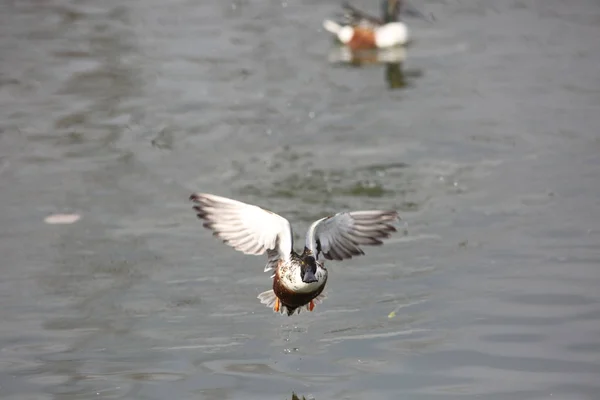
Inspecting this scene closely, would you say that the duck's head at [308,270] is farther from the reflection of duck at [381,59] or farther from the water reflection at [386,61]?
the reflection of duck at [381,59]

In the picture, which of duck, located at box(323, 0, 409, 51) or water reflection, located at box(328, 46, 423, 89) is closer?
water reflection, located at box(328, 46, 423, 89)

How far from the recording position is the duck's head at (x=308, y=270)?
5.76 meters

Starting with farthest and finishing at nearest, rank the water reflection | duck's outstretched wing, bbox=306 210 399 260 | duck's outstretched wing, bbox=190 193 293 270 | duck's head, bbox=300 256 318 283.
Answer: the water reflection
duck's outstretched wing, bbox=306 210 399 260
duck's outstretched wing, bbox=190 193 293 270
duck's head, bbox=300 256 318 283

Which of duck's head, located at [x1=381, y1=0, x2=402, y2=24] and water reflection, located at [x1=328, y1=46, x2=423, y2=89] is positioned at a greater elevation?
duck's head, located at [x1=381, y1=0, x2=402, y2=24]

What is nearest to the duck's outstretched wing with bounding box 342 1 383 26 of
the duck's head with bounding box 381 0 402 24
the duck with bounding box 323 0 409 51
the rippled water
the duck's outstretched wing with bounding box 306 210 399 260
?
the duck with bounding box 323 0 409 51

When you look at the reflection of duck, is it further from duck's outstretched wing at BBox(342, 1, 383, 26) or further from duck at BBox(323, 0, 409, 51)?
duck's outstretched wing at BBox(342, 1, 383, 26)

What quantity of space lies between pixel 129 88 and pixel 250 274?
16.8ft

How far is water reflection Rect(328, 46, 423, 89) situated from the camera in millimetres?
12242

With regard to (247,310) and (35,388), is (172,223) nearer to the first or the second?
(247,310)

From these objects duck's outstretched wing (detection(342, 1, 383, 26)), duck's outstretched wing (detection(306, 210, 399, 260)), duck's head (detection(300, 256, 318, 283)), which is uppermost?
duck's head (detection(300, 256, 318, 283))

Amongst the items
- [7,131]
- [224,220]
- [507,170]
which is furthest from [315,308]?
[7,131]

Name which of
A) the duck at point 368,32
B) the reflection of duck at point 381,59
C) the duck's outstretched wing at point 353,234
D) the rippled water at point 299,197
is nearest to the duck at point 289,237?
the duck's outstretched wing at point 353,234

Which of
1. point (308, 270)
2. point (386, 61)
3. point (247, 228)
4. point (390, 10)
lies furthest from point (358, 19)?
point (308, 270)

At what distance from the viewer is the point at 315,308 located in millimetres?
7059
